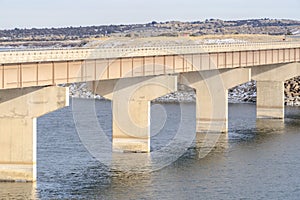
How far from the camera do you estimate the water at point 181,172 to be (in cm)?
4544

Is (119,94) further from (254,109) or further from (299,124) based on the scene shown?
(254,109)

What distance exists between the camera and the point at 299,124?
80.5 m

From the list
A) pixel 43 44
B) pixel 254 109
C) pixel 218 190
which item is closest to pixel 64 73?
pixel 218 190

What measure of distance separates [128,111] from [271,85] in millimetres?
31151

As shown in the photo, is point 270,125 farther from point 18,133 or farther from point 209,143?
point 18,133

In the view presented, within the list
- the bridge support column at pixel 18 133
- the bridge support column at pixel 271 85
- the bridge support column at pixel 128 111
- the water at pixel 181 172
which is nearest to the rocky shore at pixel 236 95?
the bridge support column at pixel 271 85

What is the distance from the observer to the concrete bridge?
155ft

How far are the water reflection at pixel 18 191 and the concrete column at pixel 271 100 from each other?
44.0 m

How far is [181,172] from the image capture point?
5247cm

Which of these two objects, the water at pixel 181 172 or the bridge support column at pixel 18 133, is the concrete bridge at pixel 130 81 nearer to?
the bridge support column at pixel 18 133

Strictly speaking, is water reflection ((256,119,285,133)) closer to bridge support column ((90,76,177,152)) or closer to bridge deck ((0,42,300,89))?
bridge deck ((0,42,300,89))

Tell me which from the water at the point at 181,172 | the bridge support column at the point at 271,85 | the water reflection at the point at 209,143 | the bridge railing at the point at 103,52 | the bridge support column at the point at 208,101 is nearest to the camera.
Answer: the water at the point at 181,172

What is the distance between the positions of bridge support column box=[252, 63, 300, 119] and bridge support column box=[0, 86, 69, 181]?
42.9 meters

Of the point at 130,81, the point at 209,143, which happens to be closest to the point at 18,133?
the point at 130,81
